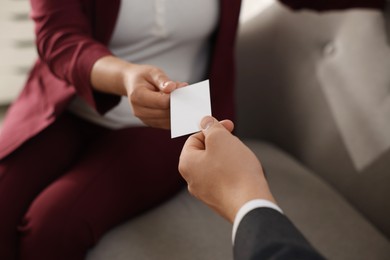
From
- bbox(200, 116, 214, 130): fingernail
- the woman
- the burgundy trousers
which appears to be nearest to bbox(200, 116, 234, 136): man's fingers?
bbox(200, 116, 214, 130): fingernail

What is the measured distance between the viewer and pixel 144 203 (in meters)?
0.78

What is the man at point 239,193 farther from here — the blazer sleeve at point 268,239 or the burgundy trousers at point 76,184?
the burgundy trousers at point 76,184

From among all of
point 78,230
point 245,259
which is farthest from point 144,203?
point 245,259

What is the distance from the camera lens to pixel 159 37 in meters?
0.81

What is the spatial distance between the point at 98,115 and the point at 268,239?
0.52m

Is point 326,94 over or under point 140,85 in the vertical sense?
under

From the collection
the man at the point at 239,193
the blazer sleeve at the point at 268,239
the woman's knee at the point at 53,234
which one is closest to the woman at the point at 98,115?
the woman's knee at the point at 53,234

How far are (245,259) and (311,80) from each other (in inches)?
24.5

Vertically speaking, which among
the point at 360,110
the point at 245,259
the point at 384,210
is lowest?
the point at 384,210

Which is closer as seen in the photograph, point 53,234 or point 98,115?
point 53,234

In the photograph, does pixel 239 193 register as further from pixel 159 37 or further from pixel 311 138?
pixel 311 138

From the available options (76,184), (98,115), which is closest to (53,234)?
(76,184)

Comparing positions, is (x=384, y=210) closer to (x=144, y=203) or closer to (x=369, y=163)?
(x=369, y=163)

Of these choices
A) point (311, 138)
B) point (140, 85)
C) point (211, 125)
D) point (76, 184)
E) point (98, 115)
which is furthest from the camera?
point (311, 138)
